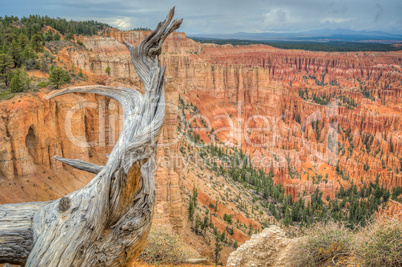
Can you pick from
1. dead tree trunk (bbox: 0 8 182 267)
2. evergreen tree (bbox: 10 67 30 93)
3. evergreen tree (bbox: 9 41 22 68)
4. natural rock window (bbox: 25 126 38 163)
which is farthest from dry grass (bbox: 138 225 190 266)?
evergreen tree (bbox: 9 41 22 68)

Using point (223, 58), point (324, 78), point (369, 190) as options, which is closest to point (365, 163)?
point (369, 190)

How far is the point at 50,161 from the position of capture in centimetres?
1213

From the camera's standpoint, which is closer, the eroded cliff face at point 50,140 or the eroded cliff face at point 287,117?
the eroded cliff face at point 50,140

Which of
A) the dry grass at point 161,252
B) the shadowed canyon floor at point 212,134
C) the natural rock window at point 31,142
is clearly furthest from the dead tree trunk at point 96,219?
the natural rock window at point 31,142

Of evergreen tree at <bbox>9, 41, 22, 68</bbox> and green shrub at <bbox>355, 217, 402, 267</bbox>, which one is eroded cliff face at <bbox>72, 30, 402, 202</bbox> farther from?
green shrub at <bbox>355, 217, 402, 267</bbox>

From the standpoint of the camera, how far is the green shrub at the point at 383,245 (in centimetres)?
542

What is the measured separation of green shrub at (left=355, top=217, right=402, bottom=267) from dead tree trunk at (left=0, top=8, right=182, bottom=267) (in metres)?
4.66

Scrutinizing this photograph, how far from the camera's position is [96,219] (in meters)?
2.79

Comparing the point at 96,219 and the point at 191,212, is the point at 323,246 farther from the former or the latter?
the point at 191,212

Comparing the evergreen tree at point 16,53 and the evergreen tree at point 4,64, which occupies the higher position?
the evergreen tree at point 16,53

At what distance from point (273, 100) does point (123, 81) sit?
5783cm

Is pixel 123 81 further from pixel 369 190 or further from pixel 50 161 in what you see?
pixel 369 190

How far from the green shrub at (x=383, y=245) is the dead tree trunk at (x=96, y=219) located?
15.3 ft

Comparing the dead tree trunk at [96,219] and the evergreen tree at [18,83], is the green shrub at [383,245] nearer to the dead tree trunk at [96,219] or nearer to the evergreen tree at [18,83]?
the dead tree trunk at [96,219]
